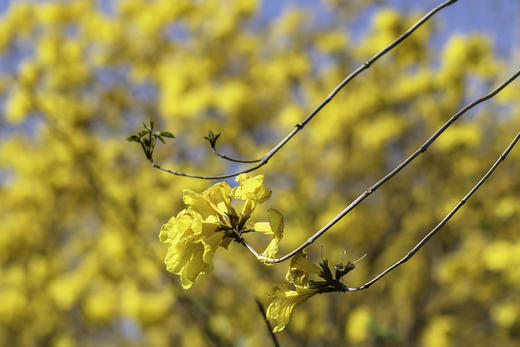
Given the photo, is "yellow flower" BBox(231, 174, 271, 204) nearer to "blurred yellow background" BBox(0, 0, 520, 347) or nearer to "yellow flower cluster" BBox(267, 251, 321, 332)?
"yellow flower cluster" BBox(267, 251, 321, 332)

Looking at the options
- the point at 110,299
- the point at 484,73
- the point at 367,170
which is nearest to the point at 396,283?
the point at 367,170

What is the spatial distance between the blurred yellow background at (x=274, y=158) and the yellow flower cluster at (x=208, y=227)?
283 cm

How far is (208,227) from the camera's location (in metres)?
0.91

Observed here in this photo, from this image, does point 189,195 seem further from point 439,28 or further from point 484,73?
point 439,28

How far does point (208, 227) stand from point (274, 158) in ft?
12.2

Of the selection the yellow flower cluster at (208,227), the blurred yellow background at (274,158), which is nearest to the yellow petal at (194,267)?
the yellow flower cluster at (208,227)

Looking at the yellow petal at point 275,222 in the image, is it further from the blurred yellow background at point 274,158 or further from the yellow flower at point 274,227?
the blurred yellow background at point 274,158

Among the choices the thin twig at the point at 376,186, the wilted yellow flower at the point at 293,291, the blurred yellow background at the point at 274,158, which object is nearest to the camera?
the thin twig at the point at 376,186

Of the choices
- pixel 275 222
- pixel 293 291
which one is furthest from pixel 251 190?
pixel 293 291

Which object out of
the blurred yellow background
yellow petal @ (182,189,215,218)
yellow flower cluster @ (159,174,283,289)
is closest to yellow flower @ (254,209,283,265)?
yellow flower cluster @ (159,174,283,289)

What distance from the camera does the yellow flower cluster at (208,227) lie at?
899 millimetres

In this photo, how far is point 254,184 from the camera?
899mm

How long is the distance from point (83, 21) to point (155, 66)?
0.81 meters

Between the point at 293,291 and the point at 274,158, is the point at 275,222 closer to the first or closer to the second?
the point at 293,291
